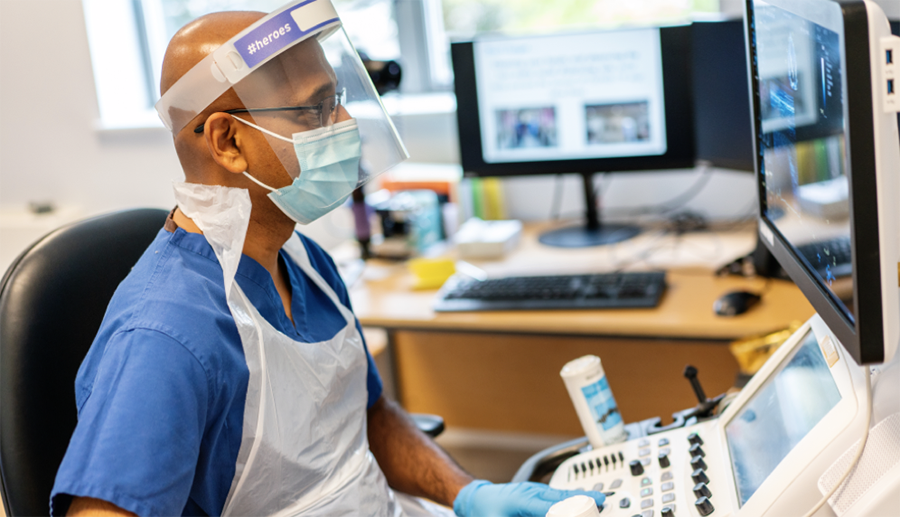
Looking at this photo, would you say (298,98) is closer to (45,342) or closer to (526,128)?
(45,342)

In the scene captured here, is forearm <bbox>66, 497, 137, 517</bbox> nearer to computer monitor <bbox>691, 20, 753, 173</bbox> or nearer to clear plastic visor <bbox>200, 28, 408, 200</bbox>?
clear plastic visor <bbox>200, 28, 408, 200</bbox>

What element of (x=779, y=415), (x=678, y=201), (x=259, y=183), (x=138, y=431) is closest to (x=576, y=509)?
(x=779, y=415)

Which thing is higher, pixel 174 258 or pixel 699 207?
pixel 174 258

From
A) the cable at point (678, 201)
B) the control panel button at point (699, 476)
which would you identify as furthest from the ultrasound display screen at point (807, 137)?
the cable at point (678, 201)

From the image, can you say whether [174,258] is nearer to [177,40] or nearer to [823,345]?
[177,40]

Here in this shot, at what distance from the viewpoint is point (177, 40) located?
3.22 ft

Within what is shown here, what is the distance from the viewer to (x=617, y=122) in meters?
1.94

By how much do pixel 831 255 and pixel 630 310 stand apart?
0.81 metres

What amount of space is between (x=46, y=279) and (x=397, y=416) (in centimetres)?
58

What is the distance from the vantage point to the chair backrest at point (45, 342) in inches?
36.7

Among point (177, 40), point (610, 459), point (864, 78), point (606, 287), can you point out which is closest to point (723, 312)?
point (606, 287)

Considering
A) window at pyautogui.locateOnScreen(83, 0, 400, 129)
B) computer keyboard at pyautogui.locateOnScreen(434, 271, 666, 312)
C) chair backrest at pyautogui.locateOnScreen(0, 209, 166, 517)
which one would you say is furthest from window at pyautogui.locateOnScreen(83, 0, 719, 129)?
chair backrest at pyautogui.locateOnScreen(0, 209, 166, 517)

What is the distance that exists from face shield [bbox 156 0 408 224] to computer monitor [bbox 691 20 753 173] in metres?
→ 0.93

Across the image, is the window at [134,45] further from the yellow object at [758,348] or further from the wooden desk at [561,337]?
the yellow object at [758,348]
